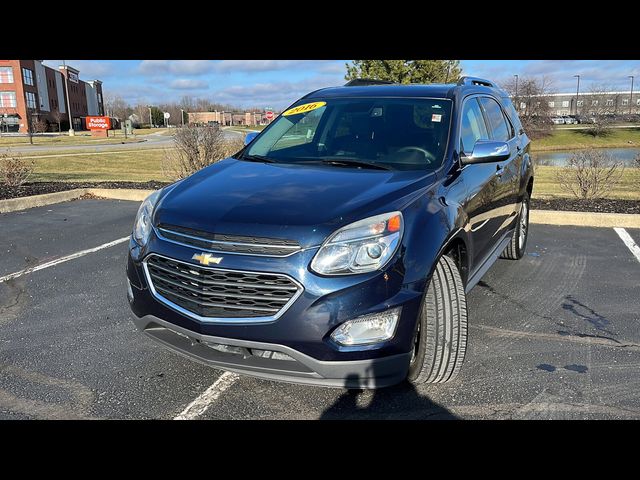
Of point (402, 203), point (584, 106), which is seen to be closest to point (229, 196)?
point (402, 203)

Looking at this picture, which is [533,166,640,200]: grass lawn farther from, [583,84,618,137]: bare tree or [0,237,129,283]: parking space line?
[583,84,618,137]: bare tree

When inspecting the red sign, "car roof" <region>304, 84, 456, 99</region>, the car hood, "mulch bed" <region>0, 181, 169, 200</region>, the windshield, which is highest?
the red sign

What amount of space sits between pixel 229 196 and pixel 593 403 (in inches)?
96.8

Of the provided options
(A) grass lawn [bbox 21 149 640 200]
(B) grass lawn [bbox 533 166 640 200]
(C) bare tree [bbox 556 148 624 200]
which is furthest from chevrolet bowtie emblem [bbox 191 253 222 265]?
(A) grass lawn [bbox 21 149 640 200]

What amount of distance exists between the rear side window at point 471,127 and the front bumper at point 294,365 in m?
1.87

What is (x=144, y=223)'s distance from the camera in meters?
3.19

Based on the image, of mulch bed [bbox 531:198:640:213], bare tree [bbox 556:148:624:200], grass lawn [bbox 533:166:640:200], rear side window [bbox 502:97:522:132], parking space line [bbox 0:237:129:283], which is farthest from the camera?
grass lawn [bbox 533:166:640:200]

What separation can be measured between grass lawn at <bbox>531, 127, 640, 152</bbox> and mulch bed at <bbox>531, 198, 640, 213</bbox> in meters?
35.5

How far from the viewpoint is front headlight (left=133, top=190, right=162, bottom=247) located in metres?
3.09

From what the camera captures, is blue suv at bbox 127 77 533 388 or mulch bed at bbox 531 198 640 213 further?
mulch bed at bbox 531 198 640 213

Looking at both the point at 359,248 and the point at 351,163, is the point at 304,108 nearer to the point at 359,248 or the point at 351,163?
the point at 351,163

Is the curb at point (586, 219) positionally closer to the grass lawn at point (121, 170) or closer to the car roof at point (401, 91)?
the car roof at point (401, 91)
